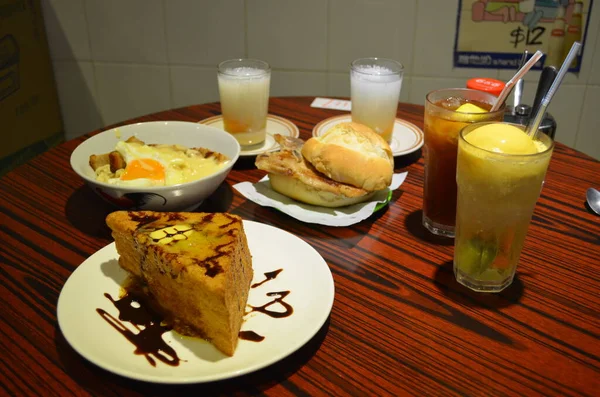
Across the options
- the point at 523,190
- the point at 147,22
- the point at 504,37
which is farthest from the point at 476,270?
the point at 147,22

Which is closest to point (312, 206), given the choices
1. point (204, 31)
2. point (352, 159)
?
point (352, 159)

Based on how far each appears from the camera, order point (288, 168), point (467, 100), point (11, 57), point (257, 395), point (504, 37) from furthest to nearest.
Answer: point (11, 57)
point (504, 37)
point (288, 168)
point (467, 100)
point (257, 395)

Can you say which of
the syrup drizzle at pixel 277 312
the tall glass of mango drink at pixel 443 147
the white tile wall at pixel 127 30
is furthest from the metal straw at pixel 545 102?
the white tile wall at pixel 127 30

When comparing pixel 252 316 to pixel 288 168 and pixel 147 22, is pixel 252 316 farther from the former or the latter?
pixel 147 22

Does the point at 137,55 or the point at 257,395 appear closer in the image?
the point at 257,395

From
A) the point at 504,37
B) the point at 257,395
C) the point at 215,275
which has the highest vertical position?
the point at 504,37

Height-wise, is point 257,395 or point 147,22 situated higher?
point 147,22

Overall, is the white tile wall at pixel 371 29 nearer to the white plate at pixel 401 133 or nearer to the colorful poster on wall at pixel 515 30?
the colorful poster on wall at pixel 515 30

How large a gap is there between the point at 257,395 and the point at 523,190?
546mm

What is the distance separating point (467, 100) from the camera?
1.12 m

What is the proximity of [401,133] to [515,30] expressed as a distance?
3.86 feet

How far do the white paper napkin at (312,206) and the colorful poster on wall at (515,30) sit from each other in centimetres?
150

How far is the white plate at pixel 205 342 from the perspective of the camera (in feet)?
2.39

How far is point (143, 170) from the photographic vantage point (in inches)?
47.4
